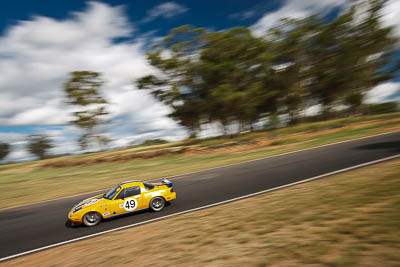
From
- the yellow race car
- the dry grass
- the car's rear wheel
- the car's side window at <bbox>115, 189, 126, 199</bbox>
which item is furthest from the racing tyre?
the car's rear wheel

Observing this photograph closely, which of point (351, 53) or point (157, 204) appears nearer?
point (157, 204)

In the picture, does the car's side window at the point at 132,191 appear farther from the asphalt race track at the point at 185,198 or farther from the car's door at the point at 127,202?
the asphalt race track at the point at 185,198

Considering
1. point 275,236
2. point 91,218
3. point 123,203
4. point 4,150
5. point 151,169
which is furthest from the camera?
point 4,150

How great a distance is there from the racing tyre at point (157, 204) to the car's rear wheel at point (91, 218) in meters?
1.74

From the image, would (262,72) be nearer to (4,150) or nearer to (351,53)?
(351,53)

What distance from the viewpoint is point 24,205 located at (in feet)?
39.2

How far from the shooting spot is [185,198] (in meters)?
9.68

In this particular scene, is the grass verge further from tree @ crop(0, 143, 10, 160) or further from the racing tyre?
tree @ crop(0, 143, 10, 160)

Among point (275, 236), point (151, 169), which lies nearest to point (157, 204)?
point (275, 236)

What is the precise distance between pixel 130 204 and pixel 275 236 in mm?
5176

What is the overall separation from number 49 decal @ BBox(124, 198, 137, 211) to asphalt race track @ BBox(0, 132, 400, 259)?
1.05 ft

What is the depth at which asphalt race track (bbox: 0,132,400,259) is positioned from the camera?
741cm

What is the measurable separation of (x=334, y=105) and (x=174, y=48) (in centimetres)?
3203

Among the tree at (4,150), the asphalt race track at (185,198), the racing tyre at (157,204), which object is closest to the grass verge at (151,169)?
the asphalt race track at (185,198)
